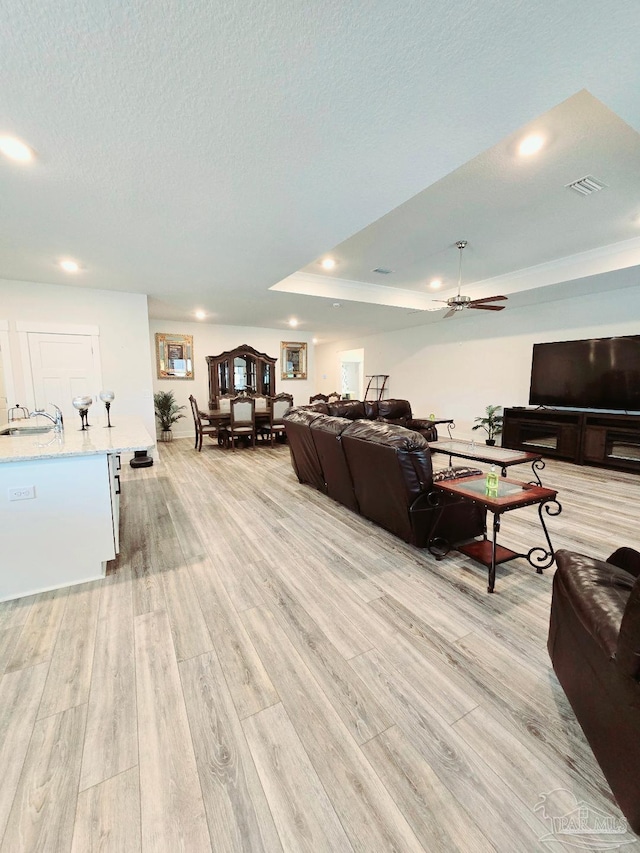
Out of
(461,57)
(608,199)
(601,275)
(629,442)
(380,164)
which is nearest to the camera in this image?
(461,57)

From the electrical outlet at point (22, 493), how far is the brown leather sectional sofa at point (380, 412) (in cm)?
398

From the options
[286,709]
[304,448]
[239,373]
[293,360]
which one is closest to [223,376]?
[239,373]

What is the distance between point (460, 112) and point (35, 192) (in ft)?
9.44

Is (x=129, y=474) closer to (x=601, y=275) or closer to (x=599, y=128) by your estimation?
(x=599, y=128)

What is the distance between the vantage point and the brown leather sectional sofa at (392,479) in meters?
2.43

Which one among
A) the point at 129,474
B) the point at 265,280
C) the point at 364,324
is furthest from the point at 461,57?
the point at 364,324

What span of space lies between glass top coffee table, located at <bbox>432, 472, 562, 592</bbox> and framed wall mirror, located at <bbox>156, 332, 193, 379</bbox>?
676 centimetres

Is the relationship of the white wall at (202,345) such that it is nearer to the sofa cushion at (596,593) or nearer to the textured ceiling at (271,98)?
the textured ceiling at (271,98)

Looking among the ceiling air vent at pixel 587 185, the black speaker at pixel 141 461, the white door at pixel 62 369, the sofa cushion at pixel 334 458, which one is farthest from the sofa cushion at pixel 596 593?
the white door at pixel 62 369

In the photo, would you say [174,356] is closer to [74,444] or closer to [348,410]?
[348,410]

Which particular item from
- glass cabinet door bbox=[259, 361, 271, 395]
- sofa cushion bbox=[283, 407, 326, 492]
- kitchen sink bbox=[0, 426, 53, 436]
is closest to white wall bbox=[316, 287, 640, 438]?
glass cabinet door bbox=[259, 361, 271, 395]

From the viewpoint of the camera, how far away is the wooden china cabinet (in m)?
7.70

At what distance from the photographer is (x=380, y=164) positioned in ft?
6.97

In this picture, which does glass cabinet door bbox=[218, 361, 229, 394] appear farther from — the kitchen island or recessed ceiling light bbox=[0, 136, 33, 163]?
recessed ceiling light bbox=[0, 136, 33, 163]
